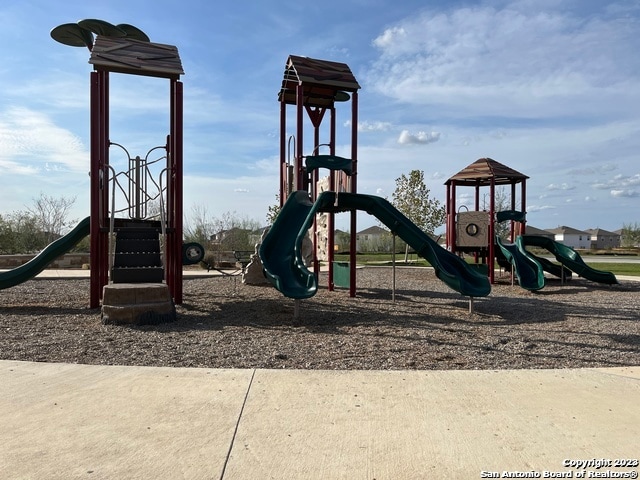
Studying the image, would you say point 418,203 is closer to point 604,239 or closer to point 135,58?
point 135,58

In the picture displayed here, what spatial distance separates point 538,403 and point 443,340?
2418 mm

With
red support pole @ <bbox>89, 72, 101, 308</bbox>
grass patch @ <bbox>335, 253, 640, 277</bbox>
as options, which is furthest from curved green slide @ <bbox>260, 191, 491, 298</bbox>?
grass patch @ <bbox>335, 253, 640, 277</bbox>

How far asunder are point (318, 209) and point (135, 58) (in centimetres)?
444

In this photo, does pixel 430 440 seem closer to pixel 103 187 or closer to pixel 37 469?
pixel 37 469

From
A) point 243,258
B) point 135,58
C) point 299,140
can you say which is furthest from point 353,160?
point 243,258

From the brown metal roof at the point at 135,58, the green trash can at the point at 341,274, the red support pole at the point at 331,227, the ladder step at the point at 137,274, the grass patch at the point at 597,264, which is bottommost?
the grass patch at the point at 597,264

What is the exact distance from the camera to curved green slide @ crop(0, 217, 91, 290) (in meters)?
9.57

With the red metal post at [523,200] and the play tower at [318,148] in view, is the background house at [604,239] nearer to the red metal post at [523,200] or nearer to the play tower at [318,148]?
the red metal post at [523,200]

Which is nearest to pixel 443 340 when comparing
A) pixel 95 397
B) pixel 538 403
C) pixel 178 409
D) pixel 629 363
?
pixel 629 363

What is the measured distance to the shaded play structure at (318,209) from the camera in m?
8.36

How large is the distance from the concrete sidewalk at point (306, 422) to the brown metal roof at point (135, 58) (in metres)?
6.12

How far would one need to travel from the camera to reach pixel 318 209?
10219 millimetres

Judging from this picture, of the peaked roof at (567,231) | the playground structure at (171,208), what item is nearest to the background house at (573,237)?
the peaked roof at (567,231)

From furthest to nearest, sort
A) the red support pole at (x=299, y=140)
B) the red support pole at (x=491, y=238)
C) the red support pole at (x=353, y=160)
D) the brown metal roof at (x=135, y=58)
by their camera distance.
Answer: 1. the red support pole at (x=491, y=238)
2. the red support pole at (x=353, y=160)
3. the red support pole at (x=299, y=140)
4. the brown metal roof at (x=135, y=58)
